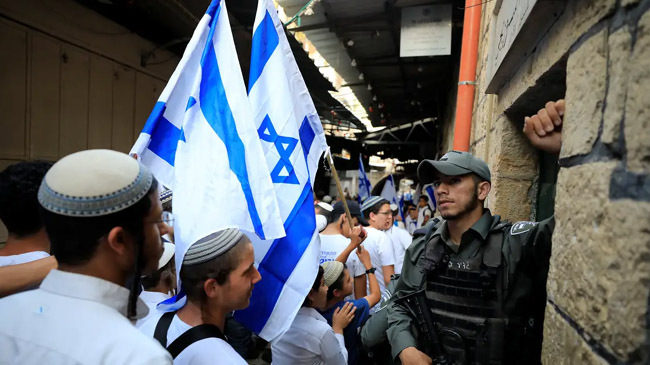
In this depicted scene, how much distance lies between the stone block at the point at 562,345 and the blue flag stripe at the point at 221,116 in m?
1.20

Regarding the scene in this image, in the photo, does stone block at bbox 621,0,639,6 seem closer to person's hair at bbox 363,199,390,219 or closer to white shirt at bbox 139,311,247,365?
white shirt at bbox 139,311,247,365

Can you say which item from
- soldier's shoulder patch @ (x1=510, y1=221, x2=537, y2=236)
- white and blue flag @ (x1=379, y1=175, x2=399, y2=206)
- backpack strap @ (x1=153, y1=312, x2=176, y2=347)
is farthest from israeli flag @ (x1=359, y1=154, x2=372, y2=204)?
backpack strap @ (x1=153, y1=312, x2=176, y2=347)

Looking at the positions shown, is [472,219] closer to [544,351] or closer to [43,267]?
[544,351]

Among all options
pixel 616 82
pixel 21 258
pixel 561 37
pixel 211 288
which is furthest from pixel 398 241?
pixel 616 82

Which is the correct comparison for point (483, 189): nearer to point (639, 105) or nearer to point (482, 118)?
point (639, 105)

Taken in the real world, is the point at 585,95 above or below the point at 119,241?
above

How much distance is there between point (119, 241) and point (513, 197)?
2.30m

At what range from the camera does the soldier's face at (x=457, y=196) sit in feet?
6.61

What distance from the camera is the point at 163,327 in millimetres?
1498

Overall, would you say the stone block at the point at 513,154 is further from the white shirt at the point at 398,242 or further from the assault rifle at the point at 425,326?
A: the white shirt at the point at 398,242

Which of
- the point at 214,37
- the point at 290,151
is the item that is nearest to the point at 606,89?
the point at 290,151

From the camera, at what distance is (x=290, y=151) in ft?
7.25

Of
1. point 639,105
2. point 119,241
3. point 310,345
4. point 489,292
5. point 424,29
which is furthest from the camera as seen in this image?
point 424,29

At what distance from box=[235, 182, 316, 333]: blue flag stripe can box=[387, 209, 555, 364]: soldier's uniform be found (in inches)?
25.1
